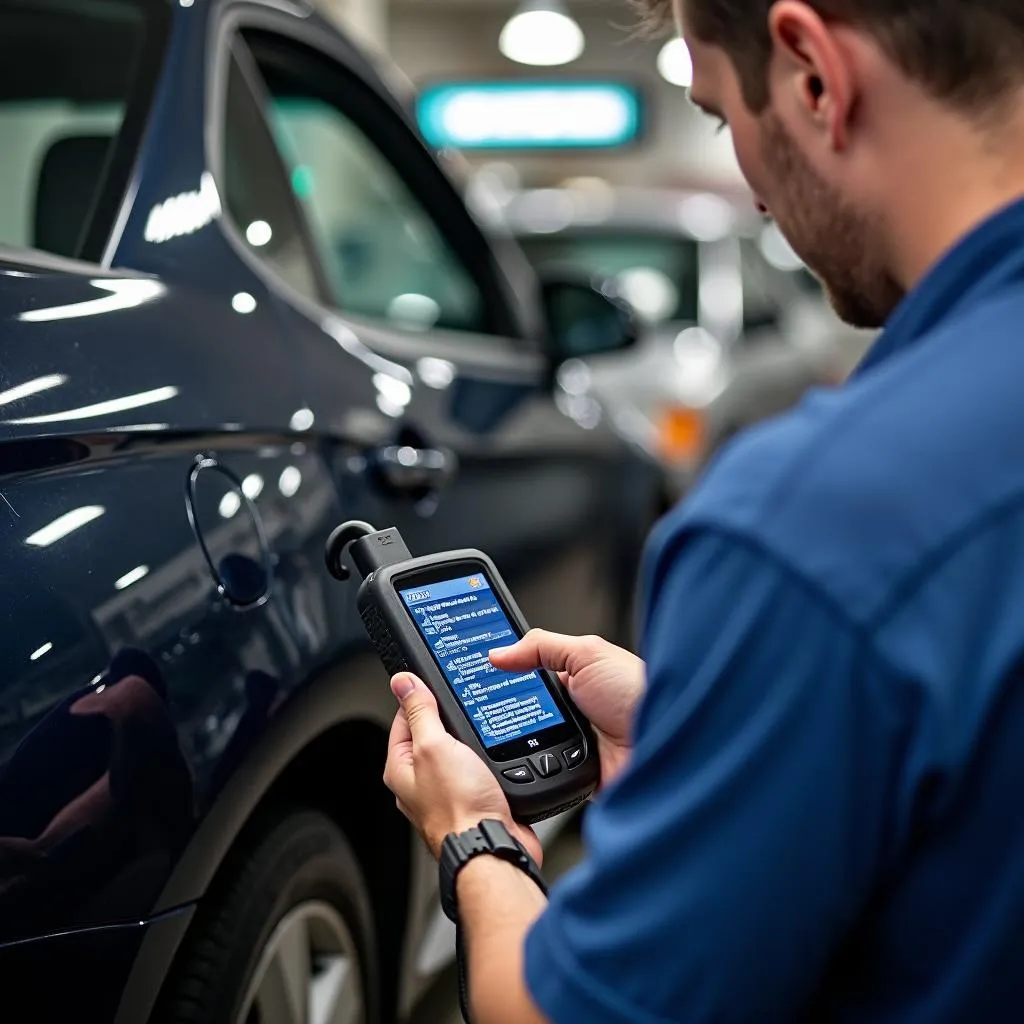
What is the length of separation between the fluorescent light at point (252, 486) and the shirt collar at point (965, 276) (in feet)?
2.52

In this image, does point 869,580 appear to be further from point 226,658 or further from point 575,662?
point 226,658

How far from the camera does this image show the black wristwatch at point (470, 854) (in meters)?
1.05

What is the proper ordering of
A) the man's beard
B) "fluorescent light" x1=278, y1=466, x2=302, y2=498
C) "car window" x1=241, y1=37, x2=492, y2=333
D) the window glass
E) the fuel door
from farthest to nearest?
the window glass
"car window" x1=241, y1=37, x2=492, y2=333
"fluorescent light" x1=278, y1=466, x2=302, y2=498
the fuel door
the man's beard

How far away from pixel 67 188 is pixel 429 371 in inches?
22.0

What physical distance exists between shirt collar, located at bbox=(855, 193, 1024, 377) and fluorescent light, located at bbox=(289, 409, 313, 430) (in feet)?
2.85

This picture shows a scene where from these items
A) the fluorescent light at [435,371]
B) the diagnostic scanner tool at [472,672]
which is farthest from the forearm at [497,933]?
the fluorescent light at [435,371]

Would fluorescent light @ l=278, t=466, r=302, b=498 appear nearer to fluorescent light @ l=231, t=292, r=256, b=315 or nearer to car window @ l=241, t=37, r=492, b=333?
fluorescent light @ l=231, t=292, r=256, b=315

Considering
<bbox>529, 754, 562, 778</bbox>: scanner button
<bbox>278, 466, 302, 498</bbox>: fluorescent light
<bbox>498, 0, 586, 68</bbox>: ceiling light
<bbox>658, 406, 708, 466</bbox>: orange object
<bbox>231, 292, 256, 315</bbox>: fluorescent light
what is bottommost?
<bbox>658, 406, 708, 466</bbox>: orange object

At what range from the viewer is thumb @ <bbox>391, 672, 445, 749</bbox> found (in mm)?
1183

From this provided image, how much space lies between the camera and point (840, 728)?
2.39 ft

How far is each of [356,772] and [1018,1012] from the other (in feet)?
3.41

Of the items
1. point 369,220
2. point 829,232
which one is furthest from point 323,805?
point 369,220

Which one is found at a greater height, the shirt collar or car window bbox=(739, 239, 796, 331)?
the shirt collar

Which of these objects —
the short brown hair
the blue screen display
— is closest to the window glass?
the blue screen display
